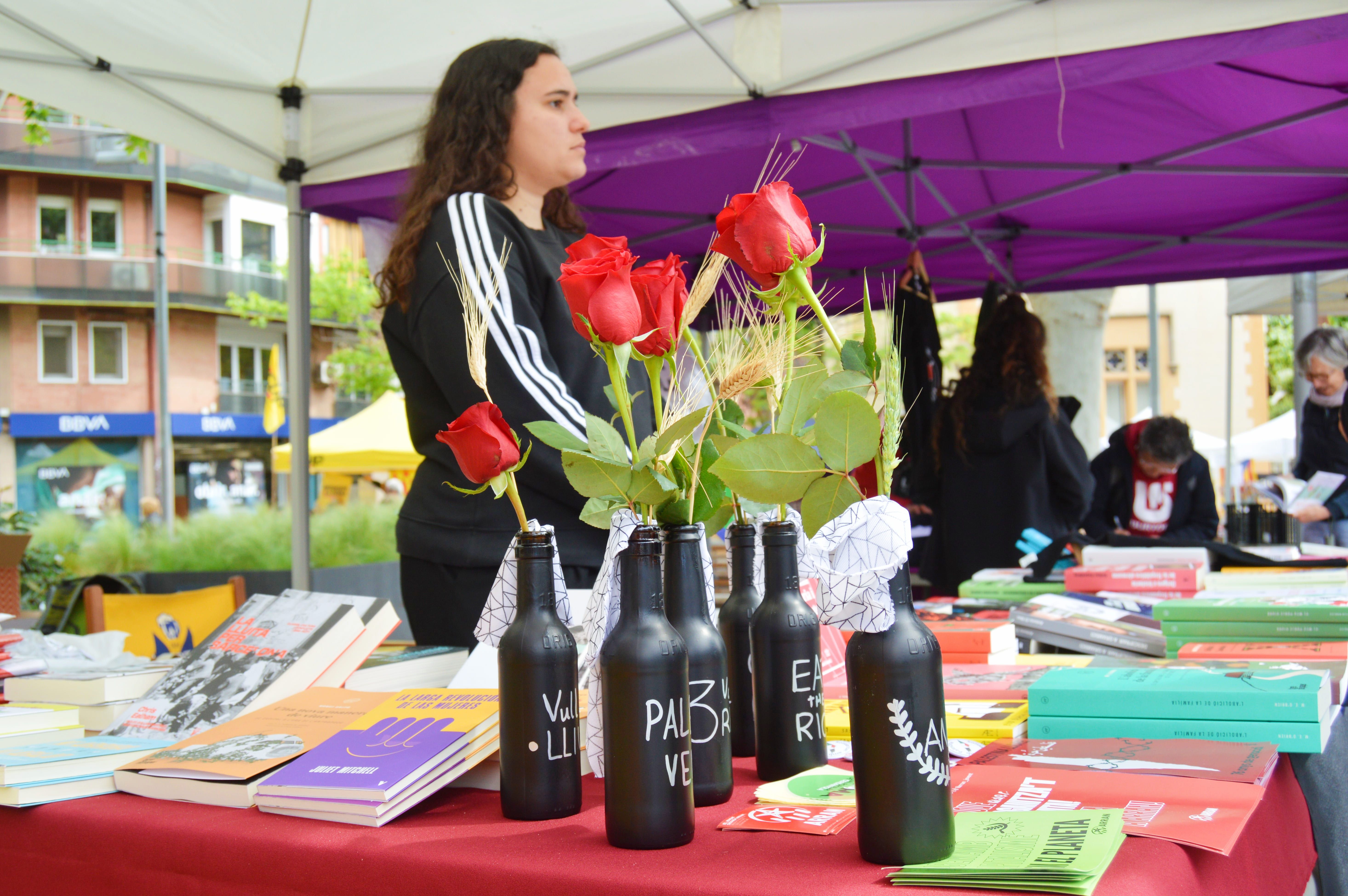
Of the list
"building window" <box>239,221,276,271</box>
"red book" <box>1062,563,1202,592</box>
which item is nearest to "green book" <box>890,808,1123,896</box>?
"red book" <box>1062,563,1202,592</box>

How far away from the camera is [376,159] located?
9.48 ft

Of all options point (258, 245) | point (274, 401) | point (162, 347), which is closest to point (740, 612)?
point (274, 401)

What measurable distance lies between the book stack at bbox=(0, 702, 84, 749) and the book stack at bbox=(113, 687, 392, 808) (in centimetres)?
17

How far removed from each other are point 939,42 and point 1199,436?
1575 cm

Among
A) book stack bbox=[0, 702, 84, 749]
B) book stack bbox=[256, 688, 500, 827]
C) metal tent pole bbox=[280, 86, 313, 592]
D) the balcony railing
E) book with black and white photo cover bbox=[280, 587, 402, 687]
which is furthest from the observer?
the balcony railing

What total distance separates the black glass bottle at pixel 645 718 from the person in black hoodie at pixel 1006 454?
2734 millimetres

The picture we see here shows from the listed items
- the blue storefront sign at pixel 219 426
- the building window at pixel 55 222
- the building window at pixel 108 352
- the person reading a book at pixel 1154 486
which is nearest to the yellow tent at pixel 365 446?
the person reading a book at pixel 1154 486

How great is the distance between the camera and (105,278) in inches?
782

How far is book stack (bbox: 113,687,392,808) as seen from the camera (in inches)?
32.6

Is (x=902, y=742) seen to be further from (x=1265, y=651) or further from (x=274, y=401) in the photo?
(x=274, y=401)

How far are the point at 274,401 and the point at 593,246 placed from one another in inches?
413

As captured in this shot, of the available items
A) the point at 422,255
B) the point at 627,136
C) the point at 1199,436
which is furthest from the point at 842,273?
the point at 1199,436

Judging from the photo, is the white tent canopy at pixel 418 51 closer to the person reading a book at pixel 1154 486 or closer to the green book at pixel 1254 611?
the green book at pixel 1254 611

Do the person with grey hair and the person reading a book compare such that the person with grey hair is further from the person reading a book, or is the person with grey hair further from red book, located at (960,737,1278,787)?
red book, located at (960,737,1278,787)
